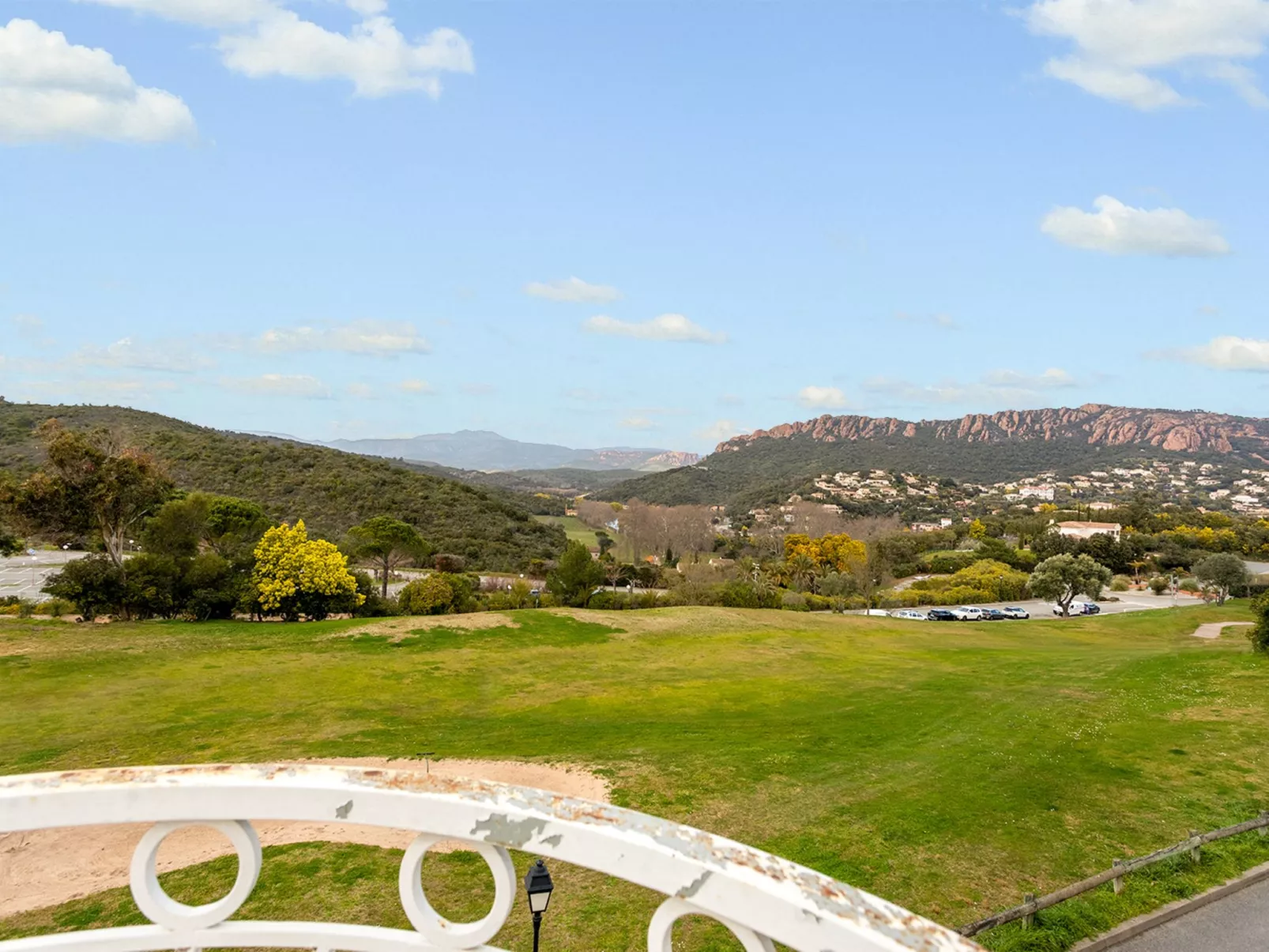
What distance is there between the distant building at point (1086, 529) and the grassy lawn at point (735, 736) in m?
44.5

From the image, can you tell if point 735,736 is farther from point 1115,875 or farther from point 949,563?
point 949,563

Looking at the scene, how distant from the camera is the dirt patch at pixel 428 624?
23.3 m

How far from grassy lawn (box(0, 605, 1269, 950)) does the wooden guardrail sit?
15 centimetres

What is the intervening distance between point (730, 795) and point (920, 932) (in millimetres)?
10016

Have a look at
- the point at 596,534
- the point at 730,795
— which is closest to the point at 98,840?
the point at 730,795

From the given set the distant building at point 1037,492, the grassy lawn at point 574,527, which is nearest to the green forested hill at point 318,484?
the grassy lawn at point 574,527

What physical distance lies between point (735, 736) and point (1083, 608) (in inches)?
1506

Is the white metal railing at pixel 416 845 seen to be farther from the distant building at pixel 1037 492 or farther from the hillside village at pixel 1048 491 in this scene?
the distant building at pixel 1037 492

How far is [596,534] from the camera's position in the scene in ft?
266

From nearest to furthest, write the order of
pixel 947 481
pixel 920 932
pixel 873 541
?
pixel 920 932 < pixel 873 541 < pixel 947 481

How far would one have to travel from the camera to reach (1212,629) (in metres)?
32.9

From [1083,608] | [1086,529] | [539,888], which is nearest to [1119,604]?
[1083,608]

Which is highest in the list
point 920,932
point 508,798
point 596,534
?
point 508,798

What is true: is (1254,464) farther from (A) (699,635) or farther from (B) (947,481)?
(A) (699,635)
